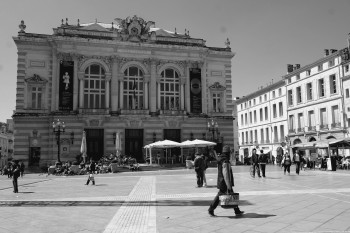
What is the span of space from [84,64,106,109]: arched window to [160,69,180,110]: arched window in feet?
24.0

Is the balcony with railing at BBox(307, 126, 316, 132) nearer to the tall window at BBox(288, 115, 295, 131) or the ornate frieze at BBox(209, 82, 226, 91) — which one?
the tall window at BBox(288, 115, 295, 131)

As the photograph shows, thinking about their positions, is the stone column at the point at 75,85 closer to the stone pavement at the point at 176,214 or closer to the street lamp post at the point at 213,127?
the street lamp post at the point at 213,127

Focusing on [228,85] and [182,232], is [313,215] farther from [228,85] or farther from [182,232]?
[228,85]

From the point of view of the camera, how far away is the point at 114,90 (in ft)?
129

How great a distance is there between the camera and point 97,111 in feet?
125

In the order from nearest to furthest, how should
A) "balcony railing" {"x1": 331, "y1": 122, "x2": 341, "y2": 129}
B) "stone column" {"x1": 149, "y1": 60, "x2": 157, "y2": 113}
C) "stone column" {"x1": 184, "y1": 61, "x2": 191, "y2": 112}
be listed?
"stone column" {"x1": 149, "y1": 60, "x2": 157, "y2": 113}
"stone column" {"x1": 184, "y1": 61, "x2": 191, "y2": 112}
"balcony railing" {"x1": 331, "y1": 122, "x2": 341, "y2": 129}

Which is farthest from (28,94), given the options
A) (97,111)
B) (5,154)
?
(5,154)

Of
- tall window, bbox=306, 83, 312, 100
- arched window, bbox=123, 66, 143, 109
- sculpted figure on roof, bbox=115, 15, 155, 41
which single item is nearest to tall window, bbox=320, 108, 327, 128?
tall window, bbox=306, 83, 312, 100

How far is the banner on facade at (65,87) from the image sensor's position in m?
37.4

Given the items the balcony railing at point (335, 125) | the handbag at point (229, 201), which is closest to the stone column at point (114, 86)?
the balcony railing at point (335, 125)

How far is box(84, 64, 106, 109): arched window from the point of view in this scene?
39.2 metres

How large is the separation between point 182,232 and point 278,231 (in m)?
2.03

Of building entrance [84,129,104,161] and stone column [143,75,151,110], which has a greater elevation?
stone column [143,75,151,110]

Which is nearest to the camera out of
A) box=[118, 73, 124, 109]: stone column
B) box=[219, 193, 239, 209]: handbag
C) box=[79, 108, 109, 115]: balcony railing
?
box=[219, 193, 239, 209]: handbag
